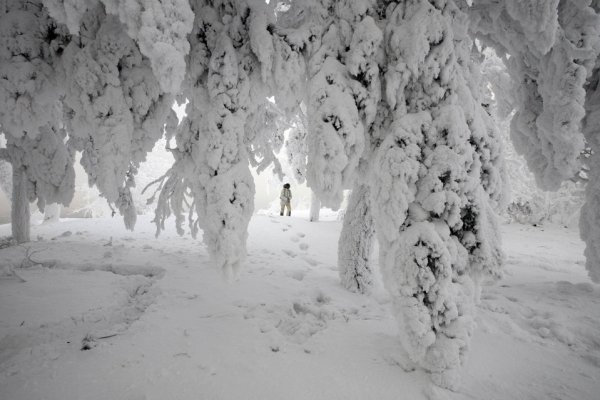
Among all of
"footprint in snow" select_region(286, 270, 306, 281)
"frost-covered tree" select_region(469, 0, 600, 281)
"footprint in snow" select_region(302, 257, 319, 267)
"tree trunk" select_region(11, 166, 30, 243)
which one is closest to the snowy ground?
"footprint in snow" select_region(286, 270, 306, 281)

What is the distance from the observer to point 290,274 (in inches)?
210

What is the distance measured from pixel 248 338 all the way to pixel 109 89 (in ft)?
9.21

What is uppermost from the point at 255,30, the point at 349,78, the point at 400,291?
the point at 255,30

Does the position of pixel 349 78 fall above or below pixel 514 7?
below

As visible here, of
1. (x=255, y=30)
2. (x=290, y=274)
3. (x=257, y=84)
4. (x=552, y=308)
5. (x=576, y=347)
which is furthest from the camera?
(x=290, y=274)

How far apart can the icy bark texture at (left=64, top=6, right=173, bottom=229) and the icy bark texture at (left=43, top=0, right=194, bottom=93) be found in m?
0.67

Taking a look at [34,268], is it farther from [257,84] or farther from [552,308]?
[552,308]

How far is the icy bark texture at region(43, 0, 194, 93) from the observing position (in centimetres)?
173

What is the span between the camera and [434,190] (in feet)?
7.75

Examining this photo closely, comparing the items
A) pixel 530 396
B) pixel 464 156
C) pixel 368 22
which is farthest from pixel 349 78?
pixel 530 396

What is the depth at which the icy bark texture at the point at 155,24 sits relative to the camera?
5.69 feet

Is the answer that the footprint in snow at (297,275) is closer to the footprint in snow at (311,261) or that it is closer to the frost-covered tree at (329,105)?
the footprint in snow at (311,261)

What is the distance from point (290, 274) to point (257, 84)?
142 inches

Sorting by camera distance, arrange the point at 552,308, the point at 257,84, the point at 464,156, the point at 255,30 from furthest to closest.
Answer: the point at 552,308 → the point at 257,84 → the point at 255,30 → the point at 464,156
